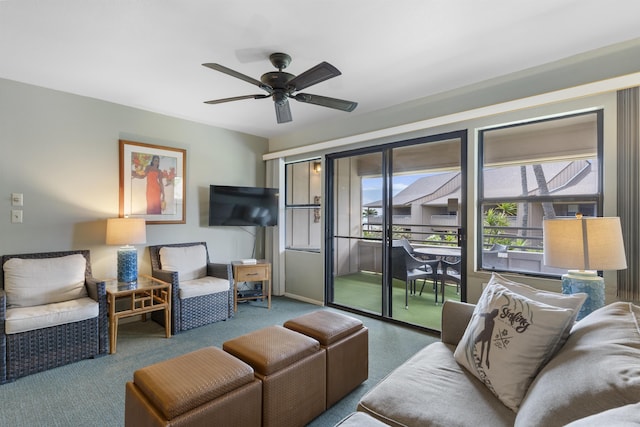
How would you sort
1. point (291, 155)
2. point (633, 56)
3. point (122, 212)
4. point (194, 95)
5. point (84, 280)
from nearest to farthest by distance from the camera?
1. point (633, 56)
2. point (84, 280)
3. point (194, 95)
4. point (122, 212)
5. point (291, 155)

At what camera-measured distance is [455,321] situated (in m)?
1.93

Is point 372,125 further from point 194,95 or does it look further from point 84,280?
point 84,280

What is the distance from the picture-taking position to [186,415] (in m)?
1.36

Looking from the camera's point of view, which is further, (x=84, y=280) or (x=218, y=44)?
(x=84, y=280)

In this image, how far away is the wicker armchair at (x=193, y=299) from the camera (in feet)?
11.0

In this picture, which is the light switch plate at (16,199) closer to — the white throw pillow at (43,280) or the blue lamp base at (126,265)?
the white throw pillow at (43,280)

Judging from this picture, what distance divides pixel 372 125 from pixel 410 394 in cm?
313

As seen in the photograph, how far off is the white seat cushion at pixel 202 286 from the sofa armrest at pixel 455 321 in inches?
103

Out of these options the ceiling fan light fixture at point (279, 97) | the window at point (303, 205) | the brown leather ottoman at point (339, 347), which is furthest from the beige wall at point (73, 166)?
the brown leather ottoman at point (339, 347)

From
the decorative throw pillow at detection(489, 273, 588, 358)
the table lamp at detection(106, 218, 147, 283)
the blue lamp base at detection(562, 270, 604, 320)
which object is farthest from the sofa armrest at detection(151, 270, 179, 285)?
the blue lamp base at detection(562, 270, 604, 320)

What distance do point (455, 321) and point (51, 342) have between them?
3.16 metres

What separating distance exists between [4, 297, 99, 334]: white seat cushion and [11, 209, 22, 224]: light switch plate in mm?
879

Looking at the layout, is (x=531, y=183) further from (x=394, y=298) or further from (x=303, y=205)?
(x=303, y=205)

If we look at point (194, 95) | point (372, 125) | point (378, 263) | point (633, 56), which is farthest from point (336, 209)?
point (633, 56)
